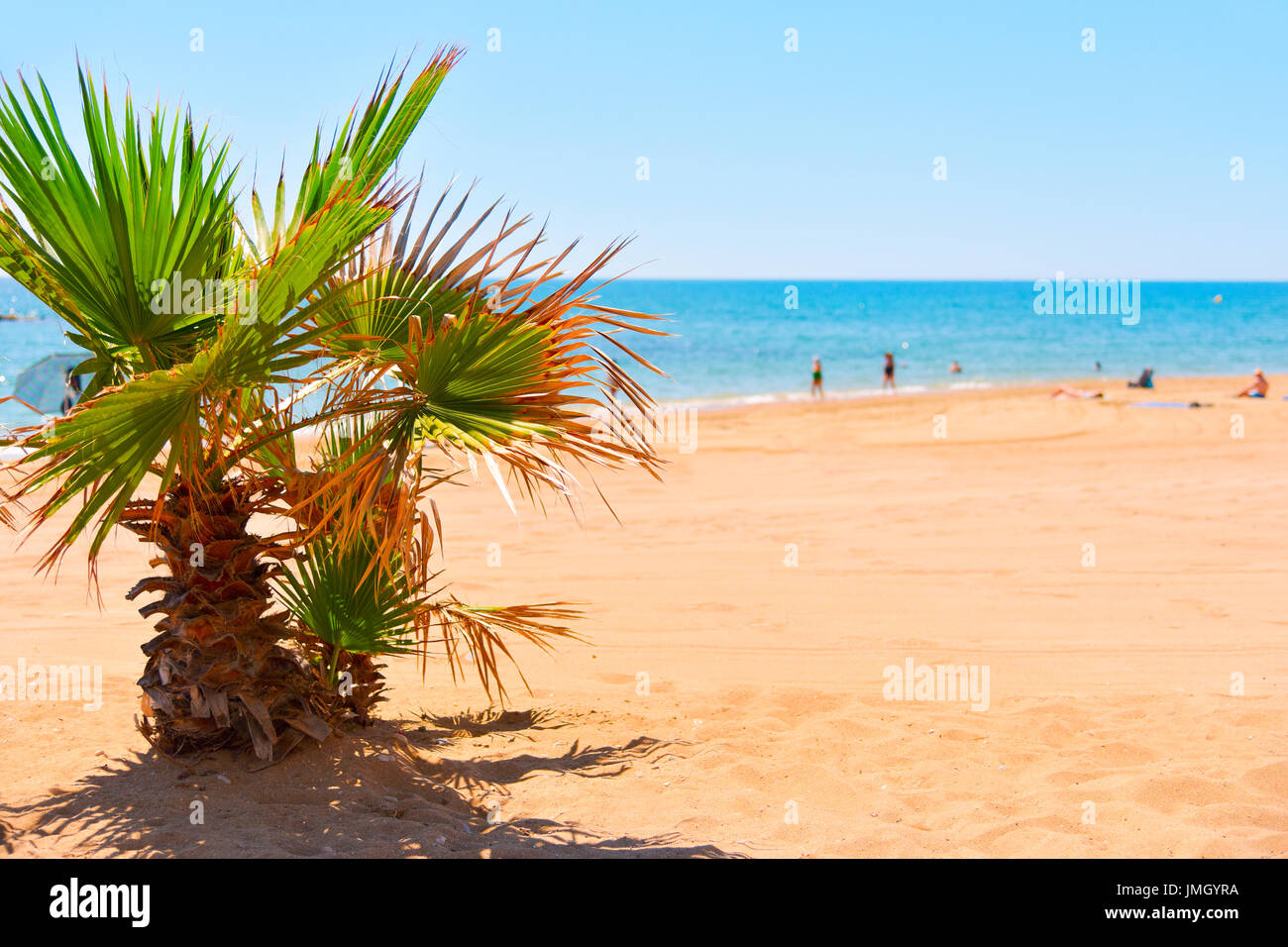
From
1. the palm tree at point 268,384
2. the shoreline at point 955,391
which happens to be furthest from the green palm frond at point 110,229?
the shoreline at point 955,391

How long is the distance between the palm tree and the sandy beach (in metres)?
0.52

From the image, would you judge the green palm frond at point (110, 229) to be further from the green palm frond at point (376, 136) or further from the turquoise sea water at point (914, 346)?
the turquoise sea water at point (914, 346)

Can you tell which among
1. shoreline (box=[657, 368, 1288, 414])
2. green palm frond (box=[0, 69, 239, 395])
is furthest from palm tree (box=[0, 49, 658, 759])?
shoreline (box=[657, 368, 1288, 414])

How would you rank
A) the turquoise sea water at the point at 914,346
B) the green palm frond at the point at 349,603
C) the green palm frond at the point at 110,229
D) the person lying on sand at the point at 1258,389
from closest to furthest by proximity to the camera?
the green palm frond at the point at 110,229
the green palm frond at the point at 349,603
the person lying on sand at the point at 1258,389
the turquoise sea water at the point at 914,346

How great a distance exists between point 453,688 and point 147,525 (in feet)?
7.98

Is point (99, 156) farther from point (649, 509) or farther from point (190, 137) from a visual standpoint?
point (649, 509)

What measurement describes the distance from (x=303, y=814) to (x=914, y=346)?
171 feet

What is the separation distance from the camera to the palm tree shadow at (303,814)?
137 inches

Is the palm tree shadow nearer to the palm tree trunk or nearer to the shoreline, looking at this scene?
the palm tree trunk

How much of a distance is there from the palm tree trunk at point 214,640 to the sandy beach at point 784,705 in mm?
170

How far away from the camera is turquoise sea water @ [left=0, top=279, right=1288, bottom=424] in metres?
35.5

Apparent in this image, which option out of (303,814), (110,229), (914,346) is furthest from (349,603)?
(914,346)
